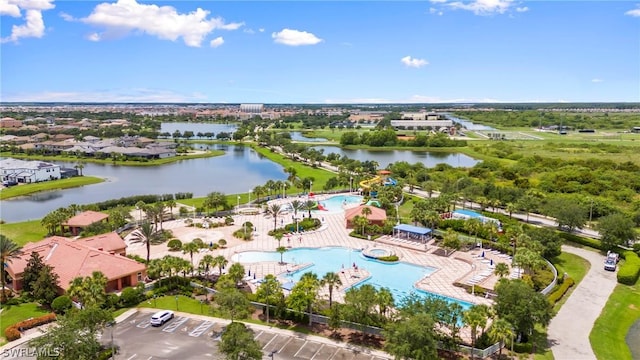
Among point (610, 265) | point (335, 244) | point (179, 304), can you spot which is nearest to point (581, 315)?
point (610, 265)

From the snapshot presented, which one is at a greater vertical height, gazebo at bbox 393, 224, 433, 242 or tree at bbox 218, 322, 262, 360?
tree at bbox 218, 322, 262, 360

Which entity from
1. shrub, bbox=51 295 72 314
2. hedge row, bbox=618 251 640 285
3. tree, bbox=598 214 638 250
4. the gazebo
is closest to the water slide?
the gazebo

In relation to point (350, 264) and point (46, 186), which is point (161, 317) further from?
point (46, 186)

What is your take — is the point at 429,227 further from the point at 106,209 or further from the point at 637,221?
the point at 106,209

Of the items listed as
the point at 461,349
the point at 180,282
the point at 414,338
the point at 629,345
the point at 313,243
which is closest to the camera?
the point at 414,338

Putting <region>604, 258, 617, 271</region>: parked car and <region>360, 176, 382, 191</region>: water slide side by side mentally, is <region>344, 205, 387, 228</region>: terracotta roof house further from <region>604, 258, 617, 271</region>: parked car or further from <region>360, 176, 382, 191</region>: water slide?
<region>604, 258, 617, 271</region>: parked car

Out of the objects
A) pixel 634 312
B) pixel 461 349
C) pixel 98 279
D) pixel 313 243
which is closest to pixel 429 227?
pixel 313 243

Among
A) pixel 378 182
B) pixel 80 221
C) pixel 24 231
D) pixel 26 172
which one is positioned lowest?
pixel 24 231
